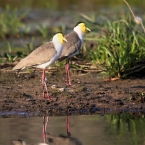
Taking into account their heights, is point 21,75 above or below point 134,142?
above

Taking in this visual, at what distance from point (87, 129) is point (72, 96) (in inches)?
59.3

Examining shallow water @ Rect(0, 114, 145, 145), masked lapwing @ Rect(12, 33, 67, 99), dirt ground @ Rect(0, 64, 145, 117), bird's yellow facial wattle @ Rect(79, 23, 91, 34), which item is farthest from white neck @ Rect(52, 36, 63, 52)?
bird's yellow facial wattle @ Rect(79, 23, 91, 34)

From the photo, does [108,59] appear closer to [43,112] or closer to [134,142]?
[43,112]

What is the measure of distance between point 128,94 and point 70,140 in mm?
2242

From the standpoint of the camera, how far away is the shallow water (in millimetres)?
6809

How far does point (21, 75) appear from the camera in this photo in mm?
10367

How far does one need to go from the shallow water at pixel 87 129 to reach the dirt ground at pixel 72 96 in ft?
1.02

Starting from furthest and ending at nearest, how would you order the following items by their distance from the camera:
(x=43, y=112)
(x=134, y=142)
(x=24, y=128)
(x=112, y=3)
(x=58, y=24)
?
(x=112, y=3) < (x=58, y=24) < (x=43, y=112) < (x=24, y=128) < (x=134, y=142)

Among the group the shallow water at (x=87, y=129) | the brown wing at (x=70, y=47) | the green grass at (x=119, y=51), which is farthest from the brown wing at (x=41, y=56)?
the green grass at (x=119, y=51)

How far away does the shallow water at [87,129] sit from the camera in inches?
268

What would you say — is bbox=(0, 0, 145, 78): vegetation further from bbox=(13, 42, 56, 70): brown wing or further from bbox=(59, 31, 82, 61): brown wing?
bbox=(13, 42, 56, 70): brown wing

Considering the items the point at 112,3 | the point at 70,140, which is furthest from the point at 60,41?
the point at 112,3

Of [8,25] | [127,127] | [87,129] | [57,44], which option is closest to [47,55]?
[57,44]

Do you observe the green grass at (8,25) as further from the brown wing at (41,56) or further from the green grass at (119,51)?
the brown wing at (41,56)
